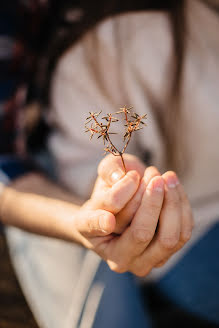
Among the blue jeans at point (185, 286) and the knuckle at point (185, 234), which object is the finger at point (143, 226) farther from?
the blue jeans at point (185, 286)

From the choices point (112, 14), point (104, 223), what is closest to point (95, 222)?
point (104, 223)

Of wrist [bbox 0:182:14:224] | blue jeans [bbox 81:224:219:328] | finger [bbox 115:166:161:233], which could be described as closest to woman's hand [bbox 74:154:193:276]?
finger [bbox 115:166:161:233]

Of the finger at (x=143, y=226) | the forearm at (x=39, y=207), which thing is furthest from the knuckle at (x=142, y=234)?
the forearm at (x=39, y=207)

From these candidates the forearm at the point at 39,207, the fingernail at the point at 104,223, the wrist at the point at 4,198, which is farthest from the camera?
the wrist at the point at 4,198

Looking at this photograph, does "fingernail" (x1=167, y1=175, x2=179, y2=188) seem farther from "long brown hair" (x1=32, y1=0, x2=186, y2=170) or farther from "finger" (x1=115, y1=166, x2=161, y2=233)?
"long brown hair" (x1=32, y1=0, x2=186, y2=170)

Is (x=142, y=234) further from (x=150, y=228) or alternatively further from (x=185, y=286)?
(x=185, y=286)

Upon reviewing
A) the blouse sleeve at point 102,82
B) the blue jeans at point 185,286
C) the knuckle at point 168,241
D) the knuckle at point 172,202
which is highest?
the blouse sleeve at point 102,82
